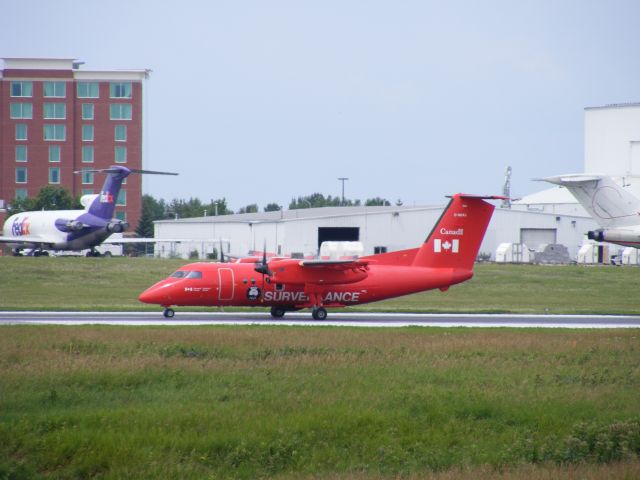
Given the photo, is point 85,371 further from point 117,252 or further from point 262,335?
point 117,252

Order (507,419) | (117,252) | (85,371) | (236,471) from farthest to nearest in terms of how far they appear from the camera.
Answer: (117,252) < (85,371) < (507,419) < (236,471)

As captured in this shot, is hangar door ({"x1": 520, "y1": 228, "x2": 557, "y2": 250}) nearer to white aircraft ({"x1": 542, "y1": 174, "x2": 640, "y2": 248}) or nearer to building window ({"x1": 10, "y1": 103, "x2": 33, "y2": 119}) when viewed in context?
white aircraft ({"x1": 542, "y1": 174, "x2": 640, "y2": 248})

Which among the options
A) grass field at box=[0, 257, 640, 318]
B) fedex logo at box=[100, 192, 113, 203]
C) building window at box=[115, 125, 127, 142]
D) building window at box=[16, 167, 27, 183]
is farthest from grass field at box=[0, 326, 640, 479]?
building window at box=[16, 167, 27, 183]

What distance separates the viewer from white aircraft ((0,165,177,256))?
7075cm

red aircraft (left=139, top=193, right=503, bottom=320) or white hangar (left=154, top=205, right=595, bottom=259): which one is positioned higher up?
white hangar (left=154, top=205, right=595, bottom=259)

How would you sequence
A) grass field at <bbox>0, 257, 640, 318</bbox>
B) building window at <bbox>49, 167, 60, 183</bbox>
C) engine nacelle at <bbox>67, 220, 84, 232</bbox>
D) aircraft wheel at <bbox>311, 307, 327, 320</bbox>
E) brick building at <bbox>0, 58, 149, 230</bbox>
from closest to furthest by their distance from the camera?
aircraft wheel at <bbox>311, 307, 327, 320</bbox> < grass field at <bbox>0, 257, 640, 318</bbox> < engine nacelle at <bbox>67, 220, 84, 232</bbox> < brick building at <bbox>0, 58, 149, 230</bbox> < building window at <bbox>49, 167, 60, 183</bbox>

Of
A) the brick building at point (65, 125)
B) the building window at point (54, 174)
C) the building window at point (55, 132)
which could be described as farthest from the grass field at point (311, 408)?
the building window at point (54, 174)

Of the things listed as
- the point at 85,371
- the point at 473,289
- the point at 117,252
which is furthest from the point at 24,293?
the point at 117,252

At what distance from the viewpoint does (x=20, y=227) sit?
76500 mm

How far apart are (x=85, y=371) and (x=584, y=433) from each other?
9930mm

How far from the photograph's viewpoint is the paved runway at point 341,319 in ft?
102

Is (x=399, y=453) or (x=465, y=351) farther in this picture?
(x=465, y=351)

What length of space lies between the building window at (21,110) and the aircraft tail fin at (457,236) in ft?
264

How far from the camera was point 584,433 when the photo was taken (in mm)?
14578
